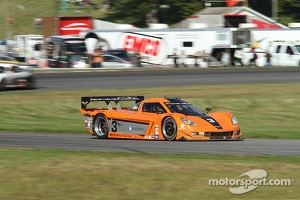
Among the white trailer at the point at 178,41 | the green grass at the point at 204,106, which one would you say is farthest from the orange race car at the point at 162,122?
the white trailer at the point at 178,41

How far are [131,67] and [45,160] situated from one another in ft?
97.9

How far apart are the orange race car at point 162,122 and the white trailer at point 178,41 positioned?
87.6 ft

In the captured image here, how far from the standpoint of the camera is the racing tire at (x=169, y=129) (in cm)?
1559

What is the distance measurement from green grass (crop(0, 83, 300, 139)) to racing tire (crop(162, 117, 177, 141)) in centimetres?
221

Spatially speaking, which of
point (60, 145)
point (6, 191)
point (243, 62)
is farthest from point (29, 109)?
point (243, 62)

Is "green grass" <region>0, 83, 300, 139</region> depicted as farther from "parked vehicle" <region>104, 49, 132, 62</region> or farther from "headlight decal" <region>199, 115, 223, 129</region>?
"parked vehicle" <region>104, 49, 132, 62</region>

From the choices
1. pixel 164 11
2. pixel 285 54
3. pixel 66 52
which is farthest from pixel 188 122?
pixel 164 11

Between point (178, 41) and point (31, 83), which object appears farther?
point (178, 41)

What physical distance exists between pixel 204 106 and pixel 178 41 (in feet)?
71.6

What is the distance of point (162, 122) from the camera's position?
620 inches
